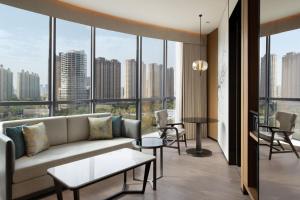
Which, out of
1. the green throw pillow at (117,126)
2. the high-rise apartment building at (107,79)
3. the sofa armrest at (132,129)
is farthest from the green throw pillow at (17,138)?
the high-rise apartment building at (107,79)

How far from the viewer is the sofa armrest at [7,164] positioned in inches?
93.0

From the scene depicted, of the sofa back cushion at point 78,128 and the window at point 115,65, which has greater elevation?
the window at point 115,65

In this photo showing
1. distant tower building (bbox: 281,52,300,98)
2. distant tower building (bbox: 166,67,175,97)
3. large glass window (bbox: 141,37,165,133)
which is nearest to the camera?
distant tower building (bbox: 281,52,300,98)

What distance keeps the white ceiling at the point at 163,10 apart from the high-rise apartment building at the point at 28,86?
4.80 ft

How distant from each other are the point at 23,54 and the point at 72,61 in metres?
0.86

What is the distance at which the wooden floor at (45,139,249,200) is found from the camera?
8.98 feet

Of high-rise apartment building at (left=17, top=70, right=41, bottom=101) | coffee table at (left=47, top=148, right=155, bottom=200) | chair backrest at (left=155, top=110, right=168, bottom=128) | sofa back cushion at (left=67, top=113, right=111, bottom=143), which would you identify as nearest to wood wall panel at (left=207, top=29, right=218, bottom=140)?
chair backrest at (left=155, top=110, right=168, bottom=128)

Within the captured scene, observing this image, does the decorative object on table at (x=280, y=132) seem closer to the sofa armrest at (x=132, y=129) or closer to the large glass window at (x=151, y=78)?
the sofa armrest at (x=132, y=129)

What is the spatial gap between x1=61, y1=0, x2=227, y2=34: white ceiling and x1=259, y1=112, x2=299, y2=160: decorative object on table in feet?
8.44

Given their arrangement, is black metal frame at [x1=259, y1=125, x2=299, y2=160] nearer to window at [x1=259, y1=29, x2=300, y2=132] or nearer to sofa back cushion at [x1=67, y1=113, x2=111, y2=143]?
window at [x1=259, y1=29, x2=300, y2=132]

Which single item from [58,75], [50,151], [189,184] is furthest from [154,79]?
[50,151]

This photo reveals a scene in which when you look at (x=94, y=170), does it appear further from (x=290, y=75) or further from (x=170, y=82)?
(x=170, y=82)

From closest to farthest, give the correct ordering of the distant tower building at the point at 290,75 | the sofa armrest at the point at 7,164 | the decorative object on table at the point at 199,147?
the distant tower building at the point at 290,75 < the sofa armrest at the point at 7,164 < the decorative object on table at the point at 199,147

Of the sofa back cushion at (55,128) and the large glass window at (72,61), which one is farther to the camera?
the large glass window at (72,61)
